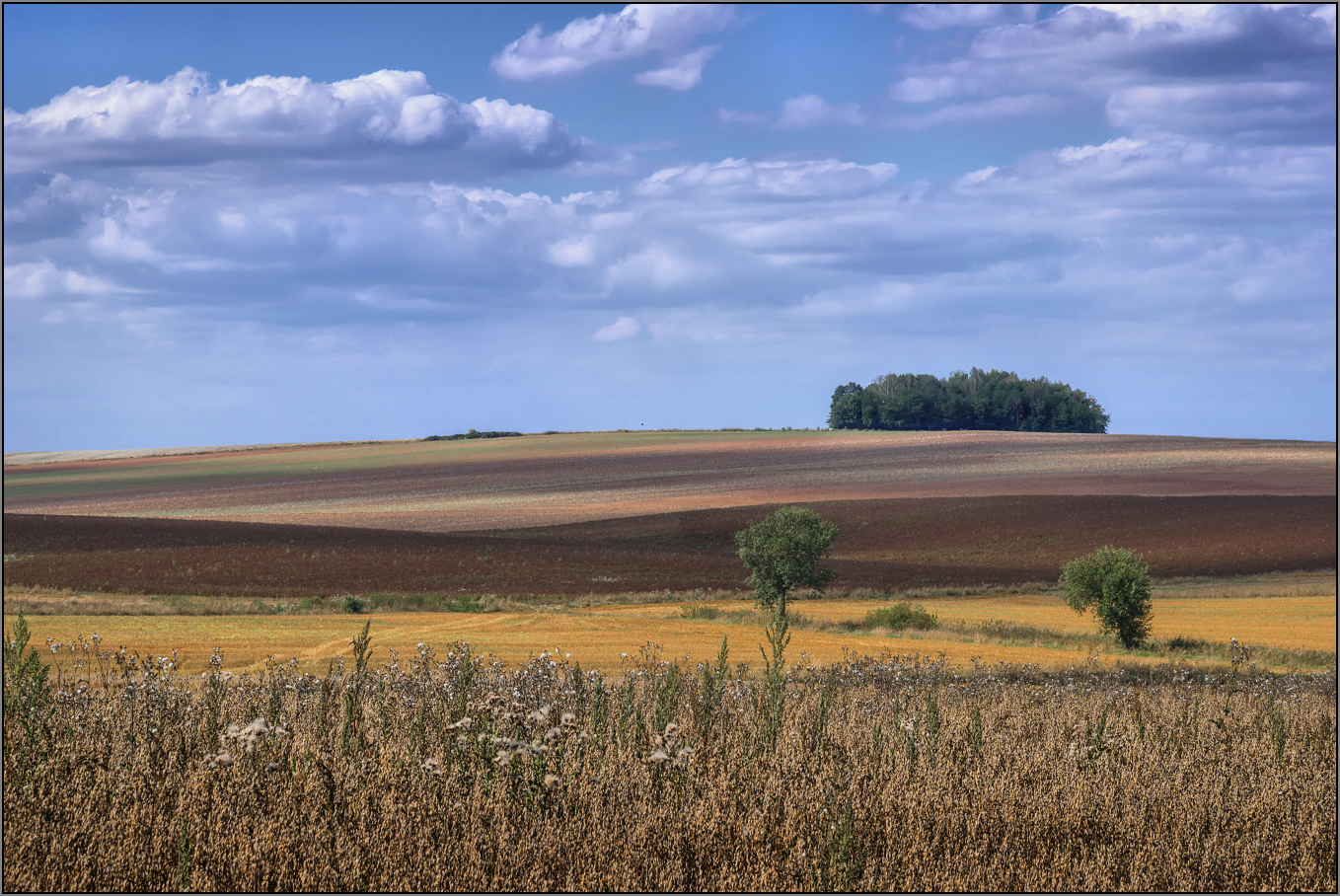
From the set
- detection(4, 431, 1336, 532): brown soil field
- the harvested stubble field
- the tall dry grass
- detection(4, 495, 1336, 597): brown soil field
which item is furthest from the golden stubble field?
detection(4, 431, 1336, 532): brown soil field

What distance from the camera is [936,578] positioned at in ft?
174

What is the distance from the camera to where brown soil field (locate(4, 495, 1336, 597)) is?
4778cm

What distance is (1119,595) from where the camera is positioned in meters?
35.8

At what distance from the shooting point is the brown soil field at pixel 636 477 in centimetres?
7481

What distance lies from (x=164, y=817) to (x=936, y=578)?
5031 centimetres

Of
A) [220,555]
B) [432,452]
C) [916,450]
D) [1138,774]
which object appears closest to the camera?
[1138,774]

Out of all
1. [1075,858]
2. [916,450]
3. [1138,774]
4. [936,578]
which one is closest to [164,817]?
[1075,858]

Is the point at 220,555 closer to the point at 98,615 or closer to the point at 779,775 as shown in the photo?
the point at 98,615

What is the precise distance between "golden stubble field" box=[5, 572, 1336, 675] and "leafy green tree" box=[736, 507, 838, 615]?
118cm

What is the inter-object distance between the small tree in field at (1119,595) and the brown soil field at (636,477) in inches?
1466

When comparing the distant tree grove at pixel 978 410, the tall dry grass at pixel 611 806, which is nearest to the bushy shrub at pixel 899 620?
the tall dry grass at pixel 611 806

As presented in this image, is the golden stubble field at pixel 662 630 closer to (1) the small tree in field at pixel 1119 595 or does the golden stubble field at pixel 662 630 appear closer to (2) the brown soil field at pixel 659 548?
(1) the small tree in field at pixel 1119 595

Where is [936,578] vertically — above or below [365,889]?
below

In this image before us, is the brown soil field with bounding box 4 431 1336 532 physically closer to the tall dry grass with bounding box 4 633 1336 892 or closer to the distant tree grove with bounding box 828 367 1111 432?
the distant tree grove with bounding box 828 367 1111 432
